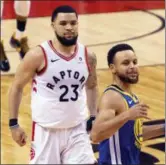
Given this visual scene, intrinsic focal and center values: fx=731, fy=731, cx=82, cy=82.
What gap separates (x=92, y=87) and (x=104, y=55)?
19.5 feet

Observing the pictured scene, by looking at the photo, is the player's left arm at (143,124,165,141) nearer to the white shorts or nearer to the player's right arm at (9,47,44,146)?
the white shorts

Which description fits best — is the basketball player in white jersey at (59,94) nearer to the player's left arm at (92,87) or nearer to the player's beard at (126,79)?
the player's left arm at (92,87)

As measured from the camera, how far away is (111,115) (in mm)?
4840

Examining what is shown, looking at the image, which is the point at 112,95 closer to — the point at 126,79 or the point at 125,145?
the point at 126,79

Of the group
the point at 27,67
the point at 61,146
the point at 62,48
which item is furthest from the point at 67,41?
the point at 61,146

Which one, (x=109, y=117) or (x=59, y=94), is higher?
(x=59, y=94)

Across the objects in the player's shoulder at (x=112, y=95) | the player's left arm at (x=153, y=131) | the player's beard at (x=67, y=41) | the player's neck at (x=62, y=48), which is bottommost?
the player's left arm at (x=153, y=131)

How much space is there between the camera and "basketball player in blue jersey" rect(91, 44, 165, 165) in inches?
190

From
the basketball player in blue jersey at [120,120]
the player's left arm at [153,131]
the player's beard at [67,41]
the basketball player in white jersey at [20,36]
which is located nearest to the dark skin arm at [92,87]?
the player's beard at [67,41]

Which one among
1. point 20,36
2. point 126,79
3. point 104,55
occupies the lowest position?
point 126,79

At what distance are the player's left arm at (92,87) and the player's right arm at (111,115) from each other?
2.78 feet

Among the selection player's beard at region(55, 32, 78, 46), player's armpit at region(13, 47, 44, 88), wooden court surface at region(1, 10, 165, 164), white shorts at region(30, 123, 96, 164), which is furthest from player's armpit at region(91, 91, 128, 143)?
wooden court surface at region(1, 10, 165, 164)

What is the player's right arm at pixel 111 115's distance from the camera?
4566 millimetres

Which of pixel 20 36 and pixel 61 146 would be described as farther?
pixel 20 36
